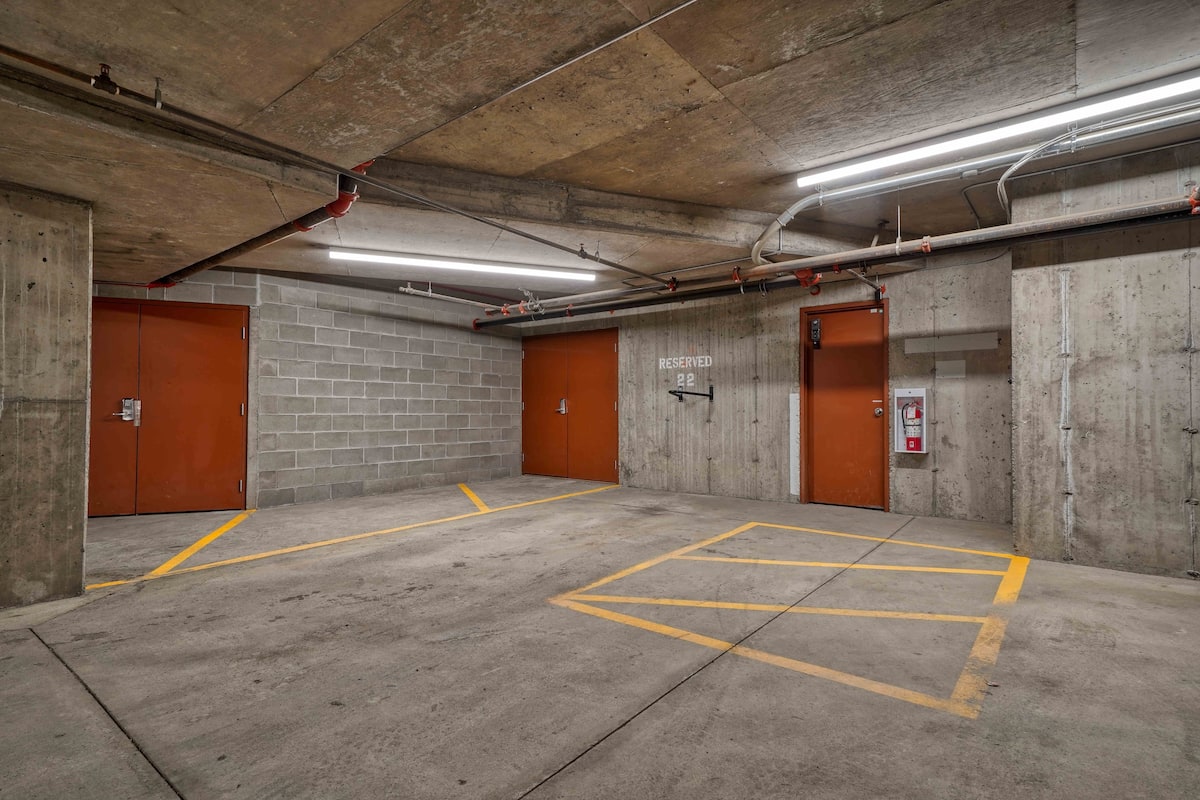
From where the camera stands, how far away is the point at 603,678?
7.89 ft

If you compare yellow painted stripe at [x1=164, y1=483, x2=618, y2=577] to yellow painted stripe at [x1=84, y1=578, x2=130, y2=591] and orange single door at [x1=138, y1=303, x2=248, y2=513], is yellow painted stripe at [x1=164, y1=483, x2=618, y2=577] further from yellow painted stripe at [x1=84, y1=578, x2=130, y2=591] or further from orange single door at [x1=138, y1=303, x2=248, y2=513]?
orange single door at [x1=138, y1=303, x2=248, y2=513]

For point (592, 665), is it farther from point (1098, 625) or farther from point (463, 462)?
point (463, 462)

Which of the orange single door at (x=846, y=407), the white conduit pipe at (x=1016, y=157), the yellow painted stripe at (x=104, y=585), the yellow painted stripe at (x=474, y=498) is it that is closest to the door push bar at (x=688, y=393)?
the orange single door at (x=846, y=407)

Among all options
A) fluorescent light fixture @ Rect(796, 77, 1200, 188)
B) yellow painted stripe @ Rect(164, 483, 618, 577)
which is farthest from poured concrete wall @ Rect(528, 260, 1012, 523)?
fluorescent light fixture @ Rect(796, 77, 1200, 188)

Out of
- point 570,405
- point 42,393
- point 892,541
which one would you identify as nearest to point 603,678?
point 892,541

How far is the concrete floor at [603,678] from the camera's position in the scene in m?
1.78

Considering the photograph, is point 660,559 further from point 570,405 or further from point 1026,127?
point 570,405

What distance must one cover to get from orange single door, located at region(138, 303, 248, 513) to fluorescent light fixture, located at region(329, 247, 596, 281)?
2.12 m

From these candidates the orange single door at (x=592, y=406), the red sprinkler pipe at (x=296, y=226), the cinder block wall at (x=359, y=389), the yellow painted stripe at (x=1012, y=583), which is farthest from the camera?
the orange single door at (x=592, y=406)

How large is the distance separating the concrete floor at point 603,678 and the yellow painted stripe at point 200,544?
0.12 meters

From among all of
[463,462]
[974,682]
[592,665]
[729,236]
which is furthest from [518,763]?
[463,462]

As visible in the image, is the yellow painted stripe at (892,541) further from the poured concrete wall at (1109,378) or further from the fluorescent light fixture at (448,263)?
the fluorescent light fixture at (448,263)

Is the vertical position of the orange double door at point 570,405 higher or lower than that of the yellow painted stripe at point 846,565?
higher

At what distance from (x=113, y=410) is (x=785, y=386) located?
7871mm
